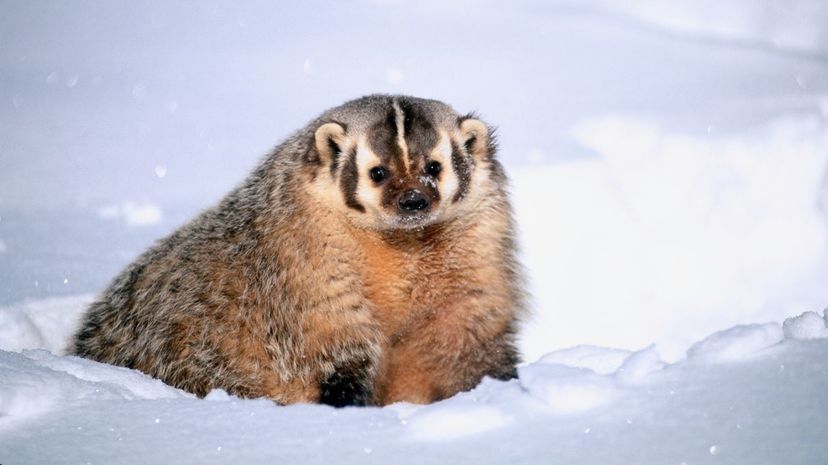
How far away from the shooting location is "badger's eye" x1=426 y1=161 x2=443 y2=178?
189 inches

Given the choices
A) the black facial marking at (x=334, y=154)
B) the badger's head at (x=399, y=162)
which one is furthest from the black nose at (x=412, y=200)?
the black facial marking at (x=334, y=154)

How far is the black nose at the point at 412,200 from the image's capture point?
183 inches

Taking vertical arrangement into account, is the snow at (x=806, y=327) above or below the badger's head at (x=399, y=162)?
below

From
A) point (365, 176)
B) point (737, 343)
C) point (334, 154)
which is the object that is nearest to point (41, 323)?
point (334, 154)

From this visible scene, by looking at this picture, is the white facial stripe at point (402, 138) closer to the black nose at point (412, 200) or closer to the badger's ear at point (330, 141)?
the black nose at point (412, 200)

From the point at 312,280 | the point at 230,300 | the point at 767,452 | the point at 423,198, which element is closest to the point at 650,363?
the point at 767,452

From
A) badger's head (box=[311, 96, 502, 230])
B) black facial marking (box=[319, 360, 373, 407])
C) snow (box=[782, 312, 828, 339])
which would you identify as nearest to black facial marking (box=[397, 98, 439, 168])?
badger's head (box=[311, 96, 502, 230])

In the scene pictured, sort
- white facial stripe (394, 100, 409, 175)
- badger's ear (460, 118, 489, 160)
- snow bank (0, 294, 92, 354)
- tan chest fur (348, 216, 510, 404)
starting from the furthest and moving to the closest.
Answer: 1. snow bank (0, 294, 92, 354)
2. badger's ear (460, 118, 489, 160)
3. tan chest fur (348, 216, 510, 404)
4. white facial stripe (394, 100, 409, 175)

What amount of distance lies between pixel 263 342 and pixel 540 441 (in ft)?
6.12

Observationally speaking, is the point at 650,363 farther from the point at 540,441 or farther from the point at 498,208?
the point at 498,208

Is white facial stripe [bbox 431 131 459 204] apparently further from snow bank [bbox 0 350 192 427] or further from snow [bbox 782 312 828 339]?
snow [bbox 782 312 828 339]

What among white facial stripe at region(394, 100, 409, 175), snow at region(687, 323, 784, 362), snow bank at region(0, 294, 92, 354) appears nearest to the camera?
snow at region(687, 323, 784, 362)

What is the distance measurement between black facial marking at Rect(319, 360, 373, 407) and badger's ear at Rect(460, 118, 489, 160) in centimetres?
113

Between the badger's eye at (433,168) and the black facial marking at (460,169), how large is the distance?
0.11 meters
